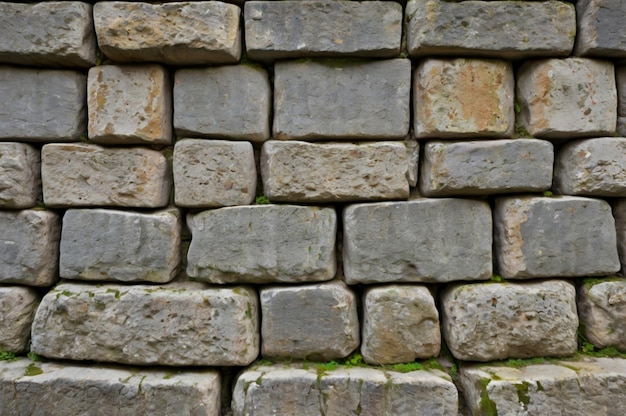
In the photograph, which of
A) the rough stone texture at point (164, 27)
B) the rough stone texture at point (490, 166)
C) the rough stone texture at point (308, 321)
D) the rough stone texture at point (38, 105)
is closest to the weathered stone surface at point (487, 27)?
the rough stone texture at point (490, 166)

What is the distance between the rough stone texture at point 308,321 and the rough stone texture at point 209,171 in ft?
1.91

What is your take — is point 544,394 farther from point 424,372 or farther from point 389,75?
point 389,75

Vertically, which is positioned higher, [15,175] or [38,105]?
[38,105]

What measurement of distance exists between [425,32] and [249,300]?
1.70 m

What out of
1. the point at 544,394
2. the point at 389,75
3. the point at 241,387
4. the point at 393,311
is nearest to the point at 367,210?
the point at 393,311

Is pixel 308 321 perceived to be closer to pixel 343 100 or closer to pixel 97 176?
pixel 343 100

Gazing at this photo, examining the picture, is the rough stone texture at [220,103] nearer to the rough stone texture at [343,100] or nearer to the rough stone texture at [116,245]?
the rough stone texture at [343,100]

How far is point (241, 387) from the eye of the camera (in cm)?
184

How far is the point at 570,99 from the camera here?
1.91 meters

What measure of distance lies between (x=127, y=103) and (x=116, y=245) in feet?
2.52

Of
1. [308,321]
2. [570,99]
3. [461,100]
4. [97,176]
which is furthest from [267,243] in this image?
[570,99]

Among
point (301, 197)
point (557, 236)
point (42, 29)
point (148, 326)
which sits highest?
point (42, 29)

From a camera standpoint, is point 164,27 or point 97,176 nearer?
point 164,27

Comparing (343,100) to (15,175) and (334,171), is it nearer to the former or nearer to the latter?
(334,171)
